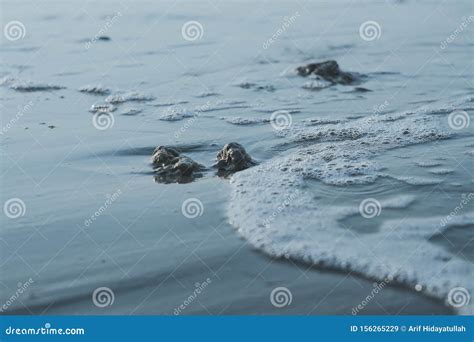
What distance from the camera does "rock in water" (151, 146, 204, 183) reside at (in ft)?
19.1

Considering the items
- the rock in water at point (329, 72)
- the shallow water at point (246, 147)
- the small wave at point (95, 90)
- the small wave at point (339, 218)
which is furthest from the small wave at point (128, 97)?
the rock in water at point (329, 72)

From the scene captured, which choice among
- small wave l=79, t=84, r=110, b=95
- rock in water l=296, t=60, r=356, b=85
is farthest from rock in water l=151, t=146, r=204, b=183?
rock in water l=296, t=60, r=356, b=85

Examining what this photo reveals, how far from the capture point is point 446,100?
8.13 meters

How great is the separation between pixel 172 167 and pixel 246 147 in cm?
103

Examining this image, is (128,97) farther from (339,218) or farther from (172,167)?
(339,218)

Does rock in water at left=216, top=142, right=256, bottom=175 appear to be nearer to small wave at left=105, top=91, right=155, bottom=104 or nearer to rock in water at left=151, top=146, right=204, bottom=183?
rock in water at left=151, top=146, right=204, bottom=183

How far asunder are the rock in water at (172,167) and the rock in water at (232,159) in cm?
20

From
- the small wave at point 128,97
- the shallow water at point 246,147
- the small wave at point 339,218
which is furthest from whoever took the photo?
the small wave at point 128,97

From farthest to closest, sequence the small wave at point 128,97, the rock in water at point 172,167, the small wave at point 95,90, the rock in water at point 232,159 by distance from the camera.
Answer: the small wave at point 95,90 < the small wave at point 128,97 < the rock in water at point 232,159 < the rock in water at point 172,167

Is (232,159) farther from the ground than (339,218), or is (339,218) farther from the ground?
(232,159)

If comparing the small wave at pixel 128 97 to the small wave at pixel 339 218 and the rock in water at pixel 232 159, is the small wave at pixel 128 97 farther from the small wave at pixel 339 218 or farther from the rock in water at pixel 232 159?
the rock in water at pixel 232 159

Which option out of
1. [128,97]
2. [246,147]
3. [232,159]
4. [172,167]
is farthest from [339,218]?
[128,97]

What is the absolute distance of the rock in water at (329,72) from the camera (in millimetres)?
9523

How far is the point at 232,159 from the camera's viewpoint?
19.6ft
